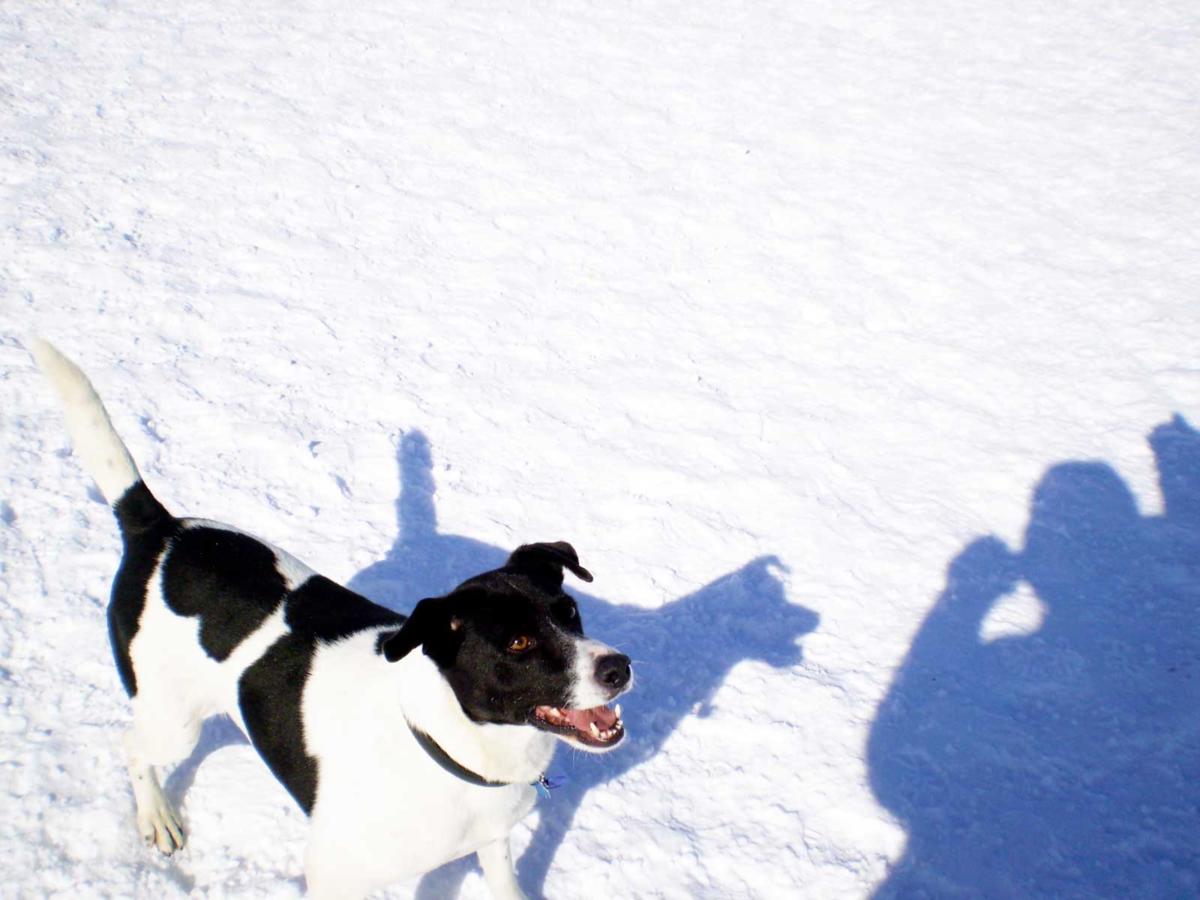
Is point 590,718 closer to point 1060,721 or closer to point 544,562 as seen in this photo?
point 544,562

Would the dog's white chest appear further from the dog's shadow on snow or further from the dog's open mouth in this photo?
the dog's shadow on snow

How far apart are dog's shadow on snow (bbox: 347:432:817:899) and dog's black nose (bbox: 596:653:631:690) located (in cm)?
118

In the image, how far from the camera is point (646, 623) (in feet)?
14.4

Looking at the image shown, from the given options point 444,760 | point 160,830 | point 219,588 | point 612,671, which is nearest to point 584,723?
point 612,671

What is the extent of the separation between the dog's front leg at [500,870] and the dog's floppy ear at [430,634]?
0.86m

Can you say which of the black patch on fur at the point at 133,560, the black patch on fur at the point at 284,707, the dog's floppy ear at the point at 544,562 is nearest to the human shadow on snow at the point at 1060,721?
the dog's floppy ear at the point at 544,562

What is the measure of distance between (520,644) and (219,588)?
1.14m

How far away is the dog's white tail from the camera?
288 centimetres

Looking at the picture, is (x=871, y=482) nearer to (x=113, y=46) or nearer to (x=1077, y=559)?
(x=1077, y=559)

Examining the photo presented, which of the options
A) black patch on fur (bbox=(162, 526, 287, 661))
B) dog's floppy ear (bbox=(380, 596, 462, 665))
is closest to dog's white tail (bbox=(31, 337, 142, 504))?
black patch on fur (bbox=(162, 526, 287, 661))

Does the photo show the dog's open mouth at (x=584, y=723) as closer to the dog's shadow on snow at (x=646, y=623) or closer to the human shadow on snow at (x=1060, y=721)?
the dog's shadow on snow at (x=646, y=623)

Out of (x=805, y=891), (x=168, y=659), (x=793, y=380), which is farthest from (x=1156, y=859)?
(x=168, y=659)

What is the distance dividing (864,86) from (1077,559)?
6952 mm

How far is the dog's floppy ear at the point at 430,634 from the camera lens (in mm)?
2441
